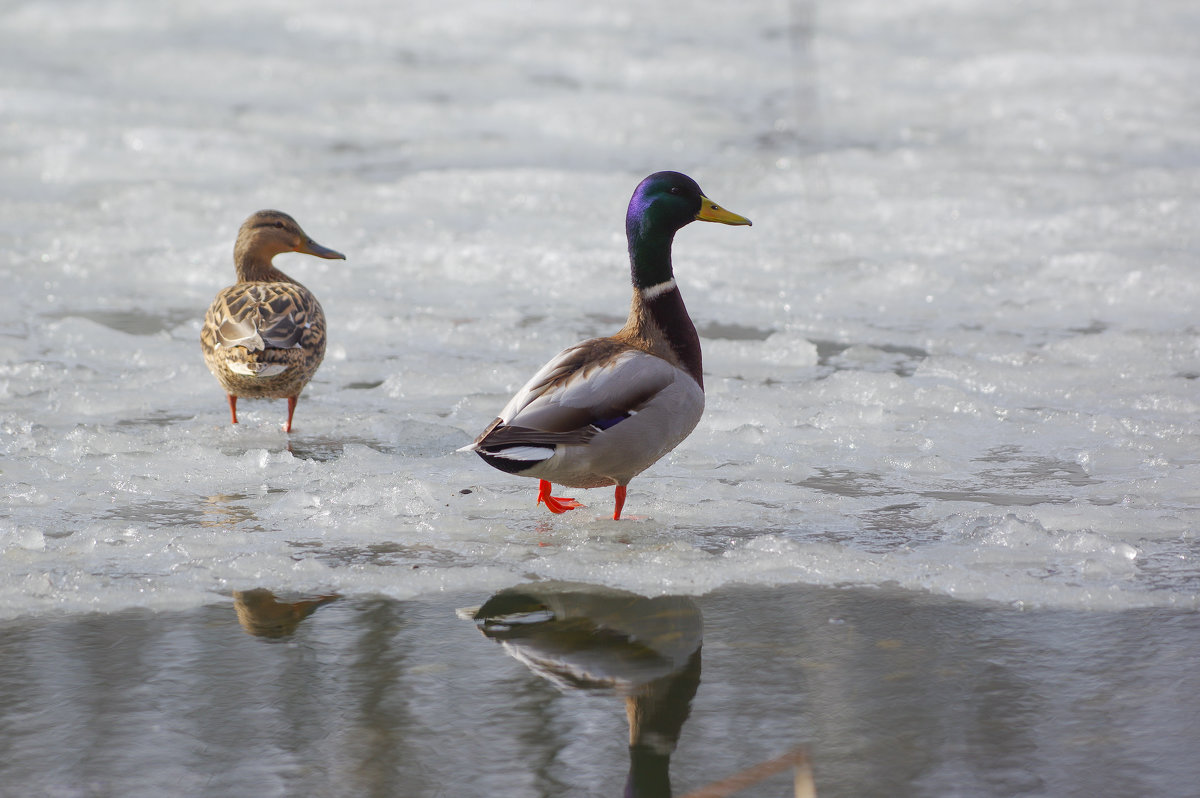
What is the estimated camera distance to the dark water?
2459 millimetres

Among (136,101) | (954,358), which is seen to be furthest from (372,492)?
(136,101)

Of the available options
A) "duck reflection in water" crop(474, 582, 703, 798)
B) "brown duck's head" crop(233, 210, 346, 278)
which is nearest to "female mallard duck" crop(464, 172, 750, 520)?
"duck reflection in water" crop(474, 582, 703, 798)

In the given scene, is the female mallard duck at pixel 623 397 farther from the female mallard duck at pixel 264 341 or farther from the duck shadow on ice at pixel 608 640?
the female mallard duck at pixel 264 341

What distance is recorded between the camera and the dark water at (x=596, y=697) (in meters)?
2.46

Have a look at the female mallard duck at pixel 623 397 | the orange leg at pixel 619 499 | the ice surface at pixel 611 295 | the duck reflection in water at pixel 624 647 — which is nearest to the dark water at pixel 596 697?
the duck reflection in water at pixel 624 647

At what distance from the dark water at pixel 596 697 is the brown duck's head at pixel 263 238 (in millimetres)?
2780

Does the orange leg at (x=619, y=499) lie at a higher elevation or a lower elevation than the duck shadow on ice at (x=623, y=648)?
higher

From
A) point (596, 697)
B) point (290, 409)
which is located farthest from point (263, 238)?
point (596, 697)

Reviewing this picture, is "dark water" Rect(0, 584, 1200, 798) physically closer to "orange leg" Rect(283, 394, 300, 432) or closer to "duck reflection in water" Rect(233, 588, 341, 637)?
"duck reflection in water" Rect(233, 588, 341, 637)

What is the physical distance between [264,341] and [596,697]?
2.48m

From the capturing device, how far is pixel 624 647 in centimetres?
303

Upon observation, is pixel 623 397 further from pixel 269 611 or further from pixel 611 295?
pixel 611 295

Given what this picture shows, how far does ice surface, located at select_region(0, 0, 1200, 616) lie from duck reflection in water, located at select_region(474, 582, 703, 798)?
124 mm

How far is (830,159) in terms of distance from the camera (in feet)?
31.9
